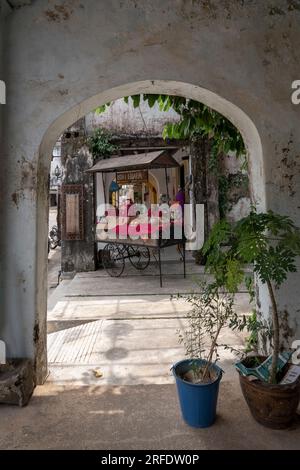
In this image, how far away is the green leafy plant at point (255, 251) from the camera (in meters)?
2.14

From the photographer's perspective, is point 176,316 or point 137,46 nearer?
point 137,46

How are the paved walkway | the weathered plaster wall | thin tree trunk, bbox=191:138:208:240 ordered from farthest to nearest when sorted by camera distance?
1. thin tree trunk, bbox=191:138:208:240
2. the weathered plaster wall
3. the paved walkway

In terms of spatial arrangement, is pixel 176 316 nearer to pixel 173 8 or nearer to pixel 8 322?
pixel 8 322

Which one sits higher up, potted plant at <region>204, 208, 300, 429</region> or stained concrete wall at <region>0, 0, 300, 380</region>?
stained concrete wall at <region>0, 0, 300, 380</region>

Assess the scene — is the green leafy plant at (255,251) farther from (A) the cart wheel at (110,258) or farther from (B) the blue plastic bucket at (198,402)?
(A) the cart wheel at (110,258)

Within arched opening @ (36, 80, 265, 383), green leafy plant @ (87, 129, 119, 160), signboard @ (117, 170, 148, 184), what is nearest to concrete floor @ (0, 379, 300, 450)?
arched opening @ (36, 80, 265, 383)

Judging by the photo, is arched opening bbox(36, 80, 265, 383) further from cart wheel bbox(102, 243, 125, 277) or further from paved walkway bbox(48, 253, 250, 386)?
cart wheel bbox(102, 243, 125, 277)

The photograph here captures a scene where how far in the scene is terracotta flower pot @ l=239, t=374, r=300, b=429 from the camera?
7.51ft

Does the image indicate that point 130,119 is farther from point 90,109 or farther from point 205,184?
point 90,109

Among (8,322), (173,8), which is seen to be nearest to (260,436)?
(8,322)

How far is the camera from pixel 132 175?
7.95m

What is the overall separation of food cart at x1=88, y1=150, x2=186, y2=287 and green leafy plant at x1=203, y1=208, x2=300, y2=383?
15.4 ft

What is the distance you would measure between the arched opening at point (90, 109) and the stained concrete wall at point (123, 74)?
0.05 m

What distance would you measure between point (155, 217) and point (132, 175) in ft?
3.71
